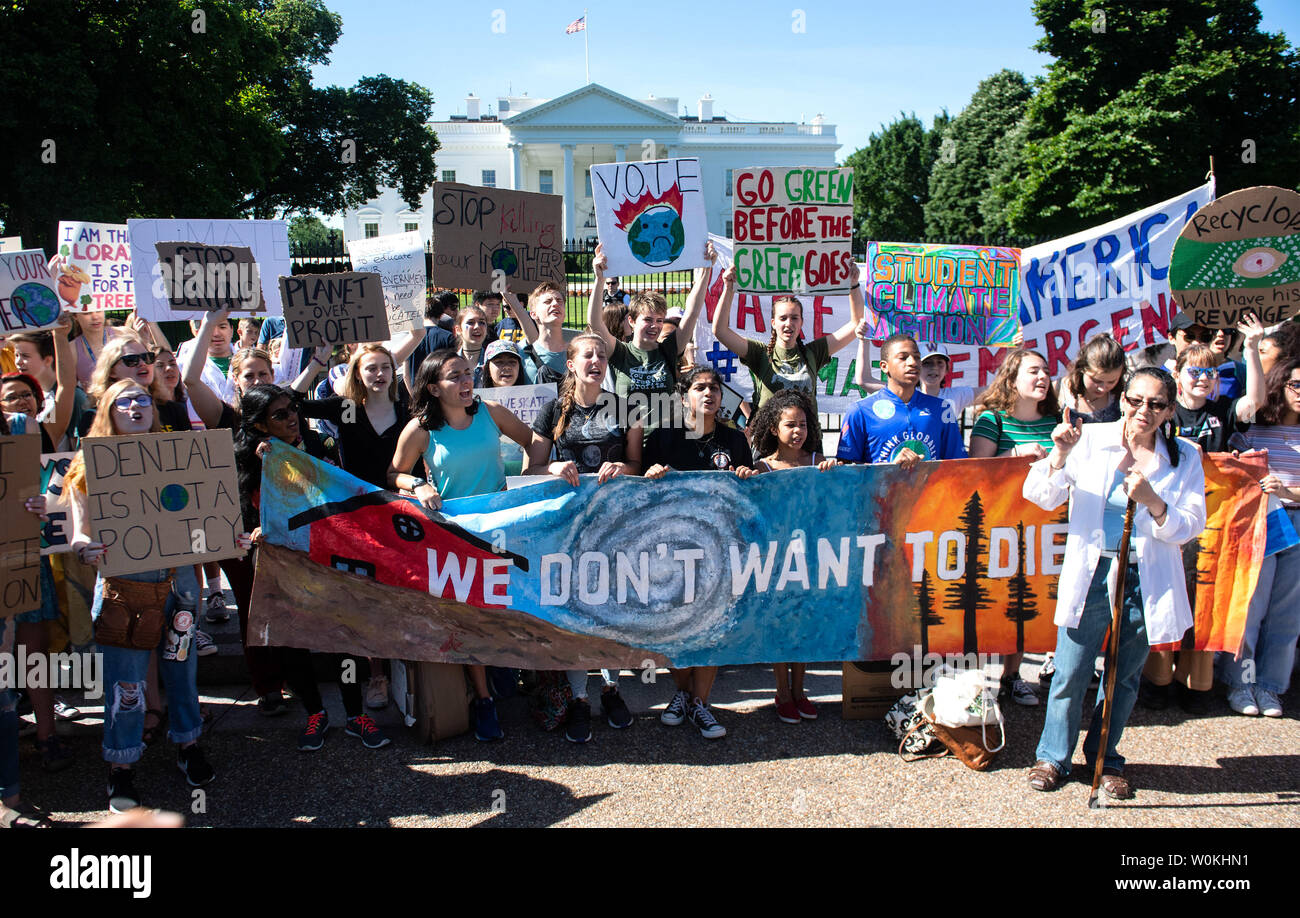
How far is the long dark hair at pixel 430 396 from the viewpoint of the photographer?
4.92 meters

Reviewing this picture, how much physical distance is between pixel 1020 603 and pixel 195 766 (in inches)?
166

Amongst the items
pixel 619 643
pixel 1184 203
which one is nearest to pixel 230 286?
pixel 619 643

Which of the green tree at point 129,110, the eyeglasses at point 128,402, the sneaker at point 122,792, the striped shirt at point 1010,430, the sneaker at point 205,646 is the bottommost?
the sneaker at point 122,792

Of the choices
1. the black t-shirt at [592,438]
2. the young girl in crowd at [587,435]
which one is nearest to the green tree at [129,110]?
the young girl in crowd at [587,435]

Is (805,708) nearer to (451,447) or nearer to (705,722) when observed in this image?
(705,722)

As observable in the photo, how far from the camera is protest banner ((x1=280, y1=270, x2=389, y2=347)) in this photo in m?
5.78

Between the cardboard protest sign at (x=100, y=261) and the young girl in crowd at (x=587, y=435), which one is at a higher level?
the cardboard protest sign at (x=100, y=261)

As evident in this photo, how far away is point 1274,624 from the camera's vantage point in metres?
5.14

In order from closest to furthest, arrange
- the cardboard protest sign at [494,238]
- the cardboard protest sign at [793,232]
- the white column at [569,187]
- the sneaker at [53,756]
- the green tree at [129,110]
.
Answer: the sneaker at [53,756], the cardboard protest sign at [793,232], the cardboard protest sign at [494,238], the green tree at [129,110], the white column at [569,187]

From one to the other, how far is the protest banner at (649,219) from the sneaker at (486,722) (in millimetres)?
3045

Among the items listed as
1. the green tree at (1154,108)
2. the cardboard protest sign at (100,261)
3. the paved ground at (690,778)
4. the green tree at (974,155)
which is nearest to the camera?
the paved ground at (690,778)

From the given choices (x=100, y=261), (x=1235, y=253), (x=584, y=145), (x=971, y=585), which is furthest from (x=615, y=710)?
(x=584, y=145)

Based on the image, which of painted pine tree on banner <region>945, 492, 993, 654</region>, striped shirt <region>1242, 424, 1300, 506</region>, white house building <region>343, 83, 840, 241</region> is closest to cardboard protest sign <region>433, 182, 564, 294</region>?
painted pine tree on banner <region>945, 492, 993, 654</region>

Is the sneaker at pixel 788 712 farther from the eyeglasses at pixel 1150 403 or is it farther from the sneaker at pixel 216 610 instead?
the sneaker at pixel 216 610
